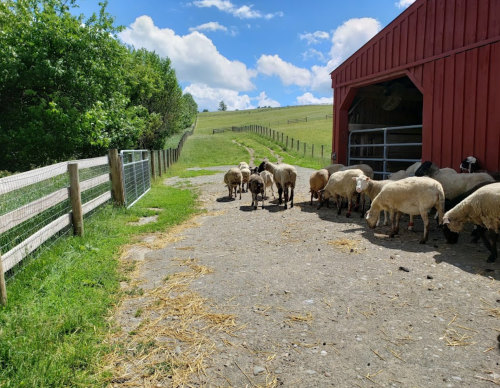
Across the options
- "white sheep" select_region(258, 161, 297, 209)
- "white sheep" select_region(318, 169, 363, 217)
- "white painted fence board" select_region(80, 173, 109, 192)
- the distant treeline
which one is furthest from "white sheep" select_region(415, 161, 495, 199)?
the distant treeline

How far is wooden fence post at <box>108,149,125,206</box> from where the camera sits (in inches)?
376

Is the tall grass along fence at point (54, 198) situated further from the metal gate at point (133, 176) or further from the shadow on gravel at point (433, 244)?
the shadow on gravel at point (433, 244)

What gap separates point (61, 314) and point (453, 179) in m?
8.09

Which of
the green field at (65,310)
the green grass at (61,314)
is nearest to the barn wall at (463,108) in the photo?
the green field at (65,310)

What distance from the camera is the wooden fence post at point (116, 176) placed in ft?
31.4

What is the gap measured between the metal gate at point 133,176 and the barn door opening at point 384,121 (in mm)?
8162

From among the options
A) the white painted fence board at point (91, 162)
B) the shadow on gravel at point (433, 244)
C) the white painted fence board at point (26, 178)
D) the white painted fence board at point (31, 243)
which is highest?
→ the white painted fence board at point (91, 162)

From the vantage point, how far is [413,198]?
674cm

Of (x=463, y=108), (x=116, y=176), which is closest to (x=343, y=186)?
(x=463, y=108)

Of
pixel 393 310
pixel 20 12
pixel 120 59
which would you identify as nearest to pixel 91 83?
pixel 120 59

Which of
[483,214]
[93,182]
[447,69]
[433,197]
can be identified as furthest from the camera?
[447,69]

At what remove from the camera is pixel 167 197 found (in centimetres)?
1291

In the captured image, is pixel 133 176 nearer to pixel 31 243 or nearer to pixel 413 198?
pixel 31 243

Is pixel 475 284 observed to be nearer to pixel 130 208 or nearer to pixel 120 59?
pixel 130 208
